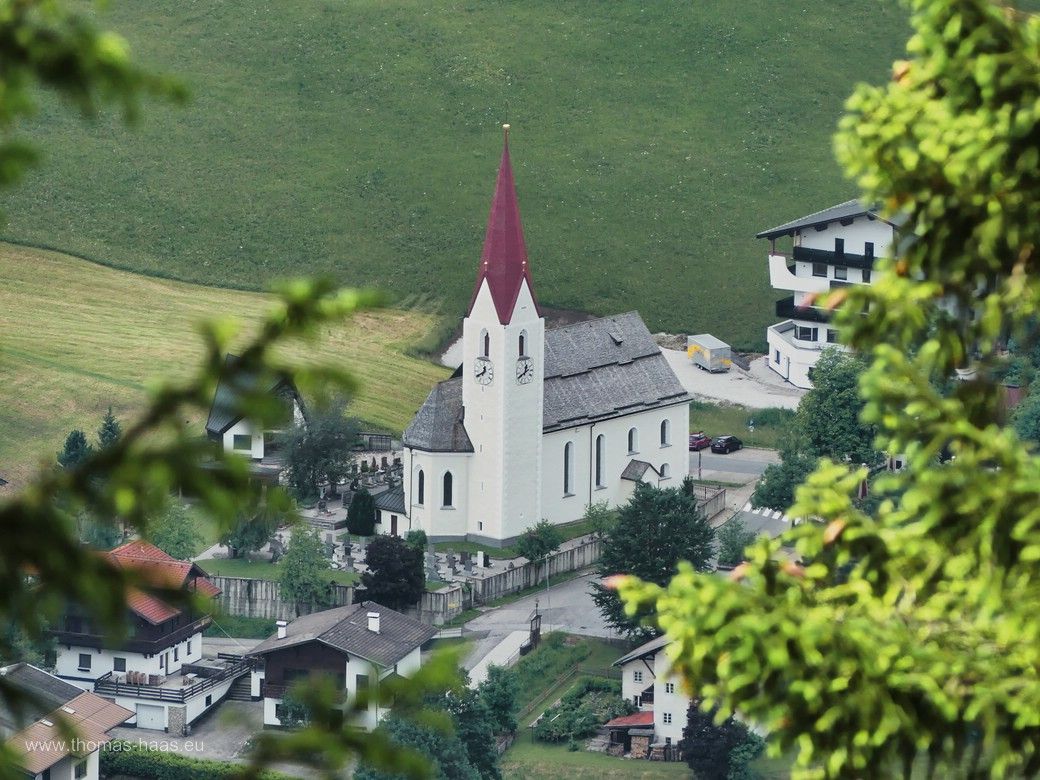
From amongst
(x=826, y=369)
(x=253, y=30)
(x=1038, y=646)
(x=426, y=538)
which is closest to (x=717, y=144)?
(x=253, y=30)

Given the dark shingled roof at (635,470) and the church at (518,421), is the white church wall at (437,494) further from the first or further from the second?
the dark shingled roof at (635,470)

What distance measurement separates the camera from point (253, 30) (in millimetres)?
116312

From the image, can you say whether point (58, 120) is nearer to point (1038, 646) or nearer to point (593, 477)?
point (593, 477)

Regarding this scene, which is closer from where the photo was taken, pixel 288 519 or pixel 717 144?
pixel 288 519

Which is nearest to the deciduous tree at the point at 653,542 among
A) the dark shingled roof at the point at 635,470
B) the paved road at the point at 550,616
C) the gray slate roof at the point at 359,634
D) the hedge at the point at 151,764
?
the paved road at the point at 550,616

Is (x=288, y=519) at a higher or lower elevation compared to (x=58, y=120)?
lower

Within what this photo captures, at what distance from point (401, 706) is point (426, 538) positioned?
55.9m

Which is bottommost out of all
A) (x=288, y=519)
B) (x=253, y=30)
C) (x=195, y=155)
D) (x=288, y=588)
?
(x=288, y=588)

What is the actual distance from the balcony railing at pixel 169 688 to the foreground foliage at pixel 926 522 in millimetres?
44464

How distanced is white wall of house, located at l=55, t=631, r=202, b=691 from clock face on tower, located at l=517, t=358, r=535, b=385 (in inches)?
548

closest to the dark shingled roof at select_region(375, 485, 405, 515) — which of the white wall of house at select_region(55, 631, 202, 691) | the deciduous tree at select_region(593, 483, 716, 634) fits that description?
the deciduous tree at select_region(593, 483, 716, 634)

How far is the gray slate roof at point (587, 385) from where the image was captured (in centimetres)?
6450

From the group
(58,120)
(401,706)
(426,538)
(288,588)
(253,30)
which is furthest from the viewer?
(253,30)

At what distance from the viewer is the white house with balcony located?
3088 inches
